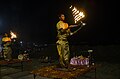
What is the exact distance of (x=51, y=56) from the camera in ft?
53.1

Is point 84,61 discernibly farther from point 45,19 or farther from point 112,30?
point 45,19

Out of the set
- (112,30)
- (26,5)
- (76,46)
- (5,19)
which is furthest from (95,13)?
(5,19)

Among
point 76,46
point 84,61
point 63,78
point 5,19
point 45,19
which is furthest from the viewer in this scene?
point 5,19

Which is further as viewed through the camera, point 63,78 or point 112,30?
point 112,30

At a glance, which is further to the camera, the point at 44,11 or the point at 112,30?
the point at 44,11

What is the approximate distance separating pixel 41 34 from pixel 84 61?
10781mm

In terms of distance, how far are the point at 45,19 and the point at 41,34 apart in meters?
1.62

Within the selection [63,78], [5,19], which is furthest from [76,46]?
[63,78]

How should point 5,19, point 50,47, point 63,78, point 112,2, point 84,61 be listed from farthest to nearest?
1. point 5,19
2. point 50,47
3. point 112,2
4. point 84,61
5. point 63,78

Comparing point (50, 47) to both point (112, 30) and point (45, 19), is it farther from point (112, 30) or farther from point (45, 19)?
point (112, 30)

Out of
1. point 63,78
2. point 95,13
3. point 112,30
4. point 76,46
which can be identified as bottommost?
point 63,78

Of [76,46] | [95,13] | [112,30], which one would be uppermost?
[95,13]

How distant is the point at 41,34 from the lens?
18.7m

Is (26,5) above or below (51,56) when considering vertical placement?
above
